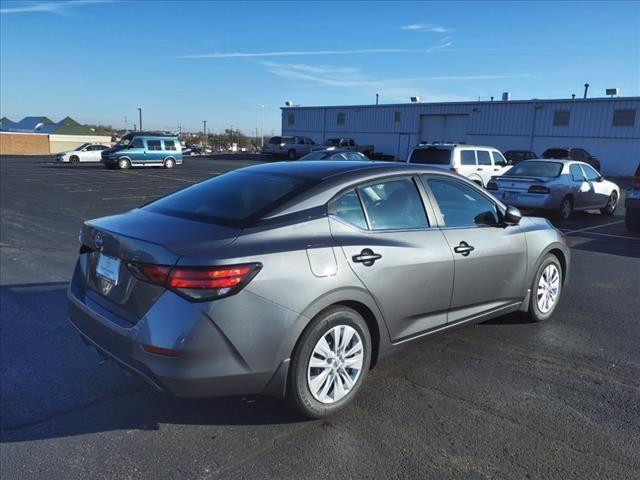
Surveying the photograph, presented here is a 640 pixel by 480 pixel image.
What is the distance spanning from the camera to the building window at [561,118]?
37.1 m

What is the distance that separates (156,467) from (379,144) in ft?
155

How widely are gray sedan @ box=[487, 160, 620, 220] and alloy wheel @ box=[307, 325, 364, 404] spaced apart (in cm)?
997

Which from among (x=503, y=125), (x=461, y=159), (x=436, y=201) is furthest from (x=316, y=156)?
(x=503, y=125)

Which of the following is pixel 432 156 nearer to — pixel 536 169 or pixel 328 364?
pixel 536 169

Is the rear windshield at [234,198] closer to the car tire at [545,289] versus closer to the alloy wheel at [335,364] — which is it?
the alloy wheel at [335,364]

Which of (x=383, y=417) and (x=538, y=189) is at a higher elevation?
(x=538, y=189)

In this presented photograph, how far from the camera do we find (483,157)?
16.8m

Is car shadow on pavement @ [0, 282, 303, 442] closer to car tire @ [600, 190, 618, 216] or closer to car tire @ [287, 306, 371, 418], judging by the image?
car tire @ [287, 306, 371, 418]

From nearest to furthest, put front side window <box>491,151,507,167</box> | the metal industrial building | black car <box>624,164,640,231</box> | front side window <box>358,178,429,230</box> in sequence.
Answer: front side window <box>358,178,429,230</box>, black car <box>624,164,640,231</box>, front side window <box>491,151,507,167</box>, the metal industrial building

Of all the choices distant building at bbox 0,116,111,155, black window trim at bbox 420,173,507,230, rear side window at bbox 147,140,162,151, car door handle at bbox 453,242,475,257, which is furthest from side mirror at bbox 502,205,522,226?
distant building at bbox 0,116,111,155

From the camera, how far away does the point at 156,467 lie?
9.15 feet

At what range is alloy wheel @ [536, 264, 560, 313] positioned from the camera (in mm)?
5027

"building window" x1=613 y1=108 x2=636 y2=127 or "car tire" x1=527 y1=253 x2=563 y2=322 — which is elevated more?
"building window" x1=613 y1=108 x2=636 y2=127

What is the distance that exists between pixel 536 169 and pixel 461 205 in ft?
31.1
